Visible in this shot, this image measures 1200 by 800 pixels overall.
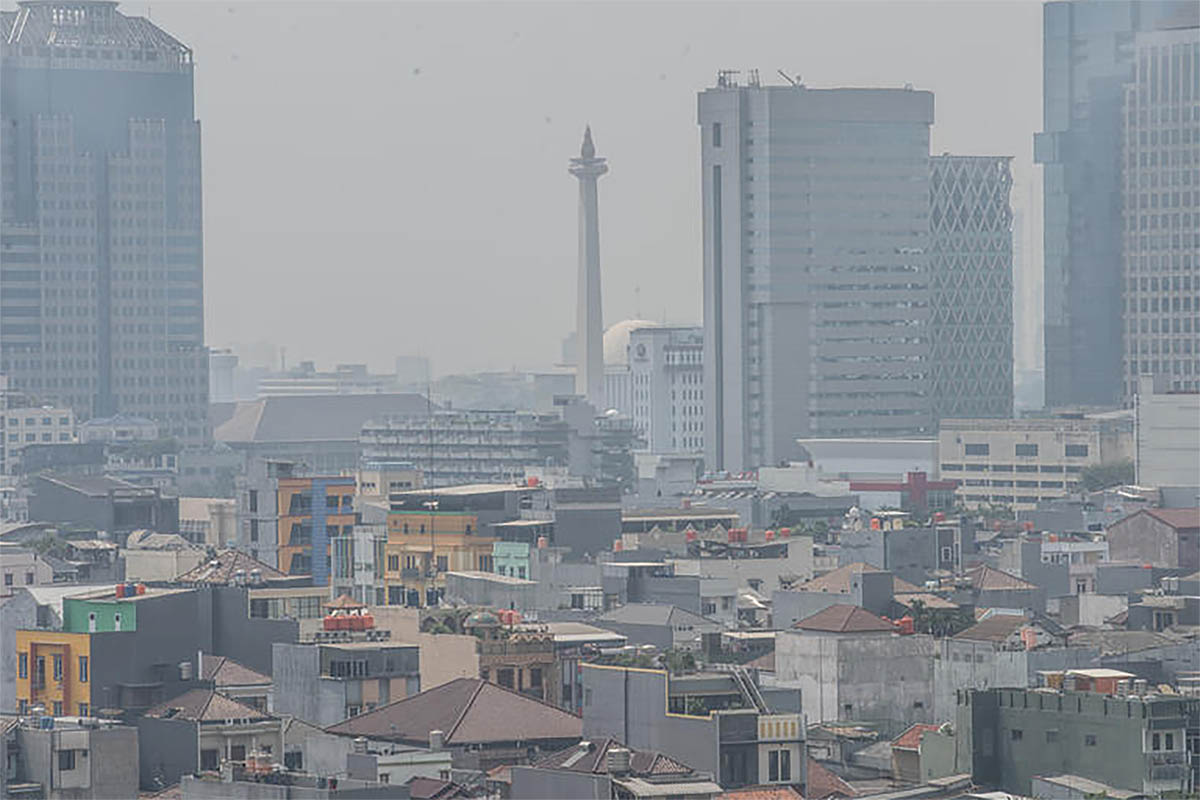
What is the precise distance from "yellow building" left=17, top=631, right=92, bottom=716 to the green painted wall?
0.65 meters

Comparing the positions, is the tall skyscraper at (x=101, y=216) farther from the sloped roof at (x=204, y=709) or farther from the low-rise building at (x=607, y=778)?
the low-rise building at (x=607, y=778)

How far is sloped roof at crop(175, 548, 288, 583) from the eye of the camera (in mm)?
78750

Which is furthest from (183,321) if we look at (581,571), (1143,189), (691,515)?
(581,571)

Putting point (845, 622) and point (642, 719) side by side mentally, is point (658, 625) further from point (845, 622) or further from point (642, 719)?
point (642, 719)

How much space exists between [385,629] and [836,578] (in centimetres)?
1402

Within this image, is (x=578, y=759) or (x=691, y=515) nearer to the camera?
(x=578, y=759)

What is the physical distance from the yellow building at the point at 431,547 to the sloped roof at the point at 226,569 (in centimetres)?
692

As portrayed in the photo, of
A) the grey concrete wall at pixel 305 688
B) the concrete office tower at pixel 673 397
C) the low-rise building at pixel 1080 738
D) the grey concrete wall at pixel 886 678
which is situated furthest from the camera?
the concrete office tower at pixel 673 397

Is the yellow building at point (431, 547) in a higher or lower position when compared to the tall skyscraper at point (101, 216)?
lower

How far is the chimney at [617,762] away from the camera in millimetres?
46875

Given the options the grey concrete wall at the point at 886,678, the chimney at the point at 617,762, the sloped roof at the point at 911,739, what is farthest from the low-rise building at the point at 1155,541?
the chimney at the point at 617,762

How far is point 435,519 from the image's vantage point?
9644 centimetres

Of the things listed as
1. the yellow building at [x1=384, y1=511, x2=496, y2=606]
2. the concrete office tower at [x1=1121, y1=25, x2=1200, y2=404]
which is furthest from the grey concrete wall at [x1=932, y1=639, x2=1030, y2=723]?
the concrete office tower at [x1=1121, y1=25, x2=1200, y2=404]

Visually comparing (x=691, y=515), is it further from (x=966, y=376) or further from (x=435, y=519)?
(x=966, y=376)
